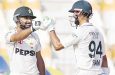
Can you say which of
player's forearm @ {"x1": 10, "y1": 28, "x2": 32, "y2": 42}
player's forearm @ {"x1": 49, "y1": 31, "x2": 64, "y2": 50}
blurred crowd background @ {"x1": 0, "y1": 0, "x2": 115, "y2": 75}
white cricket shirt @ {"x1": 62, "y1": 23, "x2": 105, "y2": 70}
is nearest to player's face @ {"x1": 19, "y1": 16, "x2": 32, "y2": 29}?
player's forearm @ {"x1": 10, "y1": 28, "x2": 32, "y2": 42}

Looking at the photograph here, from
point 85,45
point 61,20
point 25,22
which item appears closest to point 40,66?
point 25,22

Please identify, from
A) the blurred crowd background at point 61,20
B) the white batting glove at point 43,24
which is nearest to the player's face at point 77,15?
the white batting glove at point 43,24

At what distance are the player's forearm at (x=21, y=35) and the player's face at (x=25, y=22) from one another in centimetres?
14

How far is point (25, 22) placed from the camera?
6660 mm

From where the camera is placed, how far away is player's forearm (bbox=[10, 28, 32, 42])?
638 centimetres

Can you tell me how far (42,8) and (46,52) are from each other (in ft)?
5.88

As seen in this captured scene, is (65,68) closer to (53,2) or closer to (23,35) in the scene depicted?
(53,2)

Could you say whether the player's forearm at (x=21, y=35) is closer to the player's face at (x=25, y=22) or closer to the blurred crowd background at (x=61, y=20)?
the player's face at (x=25, y=22)

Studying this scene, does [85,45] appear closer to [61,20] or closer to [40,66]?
[40,66]

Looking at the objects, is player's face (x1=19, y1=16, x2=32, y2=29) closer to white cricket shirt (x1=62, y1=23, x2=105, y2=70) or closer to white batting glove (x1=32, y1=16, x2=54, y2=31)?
white batting glove (x1=32, y1=16, x2=54, y2=31)

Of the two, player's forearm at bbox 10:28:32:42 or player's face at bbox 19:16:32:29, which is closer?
player's forearm at bbox 10:28:32:42

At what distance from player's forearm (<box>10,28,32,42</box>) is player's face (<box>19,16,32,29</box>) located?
0.14m

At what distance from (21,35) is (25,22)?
269 mm

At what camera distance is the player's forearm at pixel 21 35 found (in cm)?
638
